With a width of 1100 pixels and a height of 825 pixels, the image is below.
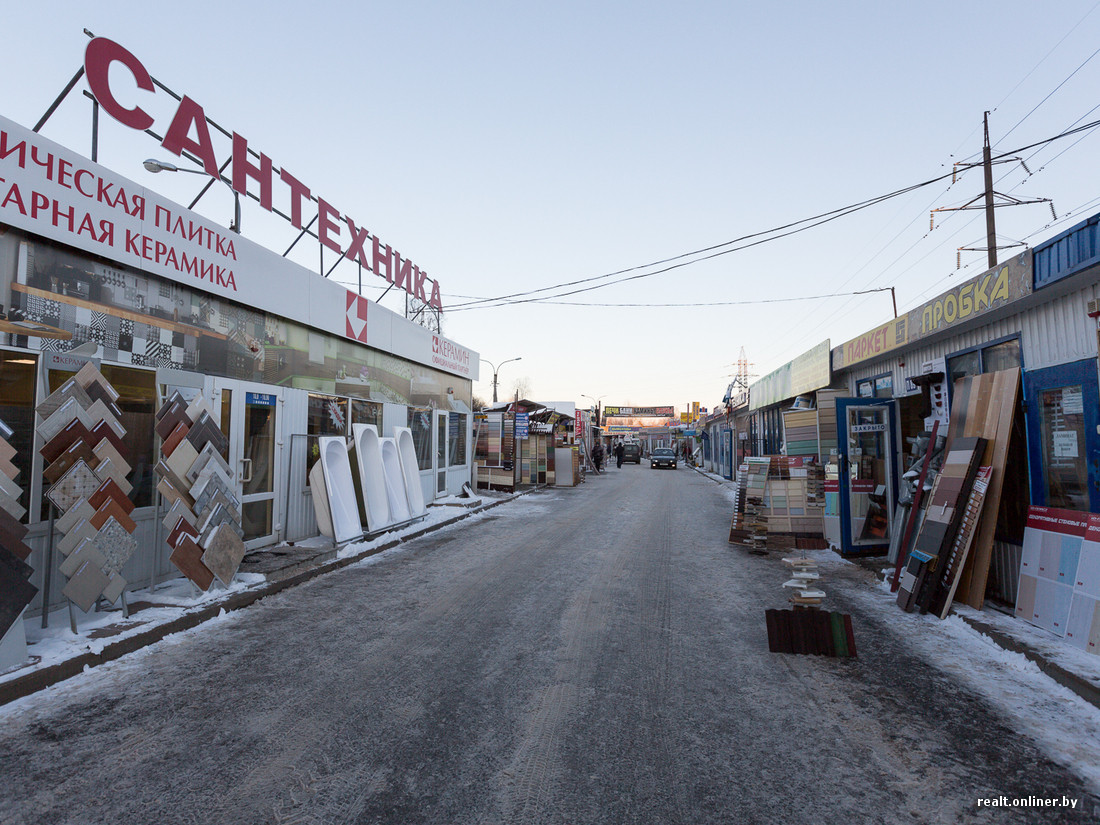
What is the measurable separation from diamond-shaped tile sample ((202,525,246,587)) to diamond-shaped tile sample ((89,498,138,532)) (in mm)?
841

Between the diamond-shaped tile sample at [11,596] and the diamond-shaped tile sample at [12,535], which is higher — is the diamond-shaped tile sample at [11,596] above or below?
below

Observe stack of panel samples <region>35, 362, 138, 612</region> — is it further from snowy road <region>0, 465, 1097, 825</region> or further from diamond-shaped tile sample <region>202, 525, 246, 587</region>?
snowy road <region>0, 465, 1097, 825</region>

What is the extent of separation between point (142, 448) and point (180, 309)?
6.33 feet

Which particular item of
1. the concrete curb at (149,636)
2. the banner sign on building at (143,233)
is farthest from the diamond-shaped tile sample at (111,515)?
the banner sign on building at (143,233)

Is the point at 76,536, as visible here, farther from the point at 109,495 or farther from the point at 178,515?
the point at 178,515

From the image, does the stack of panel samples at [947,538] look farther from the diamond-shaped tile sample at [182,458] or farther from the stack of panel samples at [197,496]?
the diamond-shaped tile sample at [182,458]

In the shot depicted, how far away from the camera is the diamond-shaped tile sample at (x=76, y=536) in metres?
4.97

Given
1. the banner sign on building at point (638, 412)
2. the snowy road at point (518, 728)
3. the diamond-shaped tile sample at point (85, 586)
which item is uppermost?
the banner sign on building at point (638, 412)

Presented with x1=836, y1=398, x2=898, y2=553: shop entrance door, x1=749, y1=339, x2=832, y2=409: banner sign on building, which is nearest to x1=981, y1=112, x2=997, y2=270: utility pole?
x1=749, y1=339, x2=832, y2=409: banner sign on building

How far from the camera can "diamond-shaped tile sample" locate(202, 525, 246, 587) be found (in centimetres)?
629

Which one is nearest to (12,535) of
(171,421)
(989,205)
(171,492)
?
(171,492)

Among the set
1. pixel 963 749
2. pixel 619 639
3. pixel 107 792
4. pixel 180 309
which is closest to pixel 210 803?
pixel 107 792

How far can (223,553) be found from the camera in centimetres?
648

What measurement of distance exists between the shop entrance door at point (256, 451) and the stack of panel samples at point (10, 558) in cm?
344
